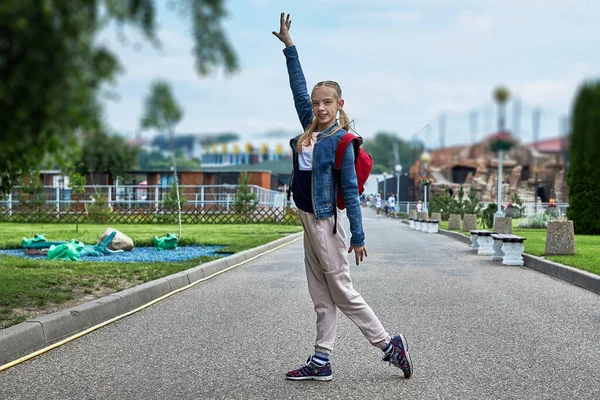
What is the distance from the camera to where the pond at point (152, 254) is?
14.0 meters

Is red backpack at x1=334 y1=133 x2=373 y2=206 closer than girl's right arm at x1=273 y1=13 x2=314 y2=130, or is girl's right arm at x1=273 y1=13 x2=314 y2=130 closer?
red backpack at x1=334 y1=133 x2=373 y2=206

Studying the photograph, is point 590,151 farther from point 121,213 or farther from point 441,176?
point 121,213

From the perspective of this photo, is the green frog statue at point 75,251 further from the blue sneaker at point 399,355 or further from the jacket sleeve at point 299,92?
the blue sneaker at point 399,355

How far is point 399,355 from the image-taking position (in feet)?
16.0

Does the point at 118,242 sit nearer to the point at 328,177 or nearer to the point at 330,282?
the point at 330,282

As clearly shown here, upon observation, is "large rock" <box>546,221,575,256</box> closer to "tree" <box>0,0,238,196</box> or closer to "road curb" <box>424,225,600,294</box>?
"road curb" <box>424,225,600,294</box>

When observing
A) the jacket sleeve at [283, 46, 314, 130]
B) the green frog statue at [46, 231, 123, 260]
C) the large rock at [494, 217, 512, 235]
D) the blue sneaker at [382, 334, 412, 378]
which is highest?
the jacket sleeve at [283, 46, 314, 130]

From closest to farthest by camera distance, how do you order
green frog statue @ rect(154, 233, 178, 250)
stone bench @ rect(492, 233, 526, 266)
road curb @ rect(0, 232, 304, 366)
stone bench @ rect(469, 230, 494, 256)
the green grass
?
1. road curb @ rect(0, 232, 304, 366)
2. the green grass
3. stone bench @ rect(492, 233, 526, 266)
4. green frog statue @ rect(154, 233, 178, 250)
5. stone bench @ rect(469, 230, 494, 256)

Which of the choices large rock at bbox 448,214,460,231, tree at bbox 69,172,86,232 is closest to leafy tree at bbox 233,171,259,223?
tree at bbox 69,172,86,232

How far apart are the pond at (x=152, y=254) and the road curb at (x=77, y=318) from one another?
3.11 meters

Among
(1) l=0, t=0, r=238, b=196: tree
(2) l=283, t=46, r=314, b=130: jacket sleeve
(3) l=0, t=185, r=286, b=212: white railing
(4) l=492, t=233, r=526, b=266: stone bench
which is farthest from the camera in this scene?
(3) l=0, t=185, r=286, b=212: white railing

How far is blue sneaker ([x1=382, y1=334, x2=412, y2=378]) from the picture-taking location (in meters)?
4.86

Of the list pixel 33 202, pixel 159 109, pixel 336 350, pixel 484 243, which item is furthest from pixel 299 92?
pixel 33 202

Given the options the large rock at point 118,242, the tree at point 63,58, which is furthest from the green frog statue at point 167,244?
the tree at point 63,58
